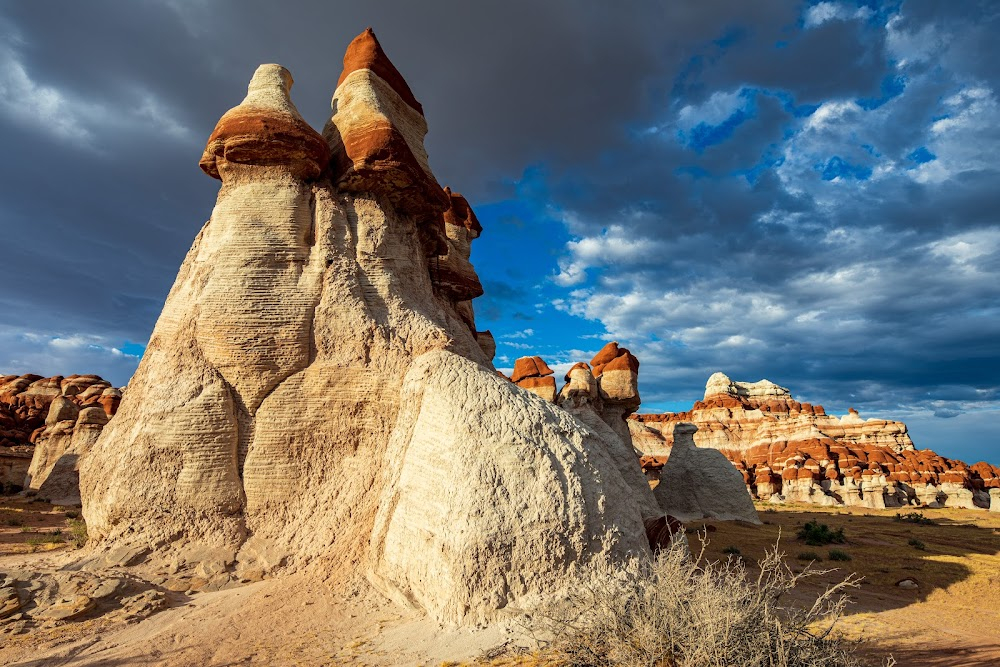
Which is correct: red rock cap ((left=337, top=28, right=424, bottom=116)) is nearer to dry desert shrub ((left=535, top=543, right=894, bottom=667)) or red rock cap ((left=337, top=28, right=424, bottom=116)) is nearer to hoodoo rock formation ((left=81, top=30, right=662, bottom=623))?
hoodoo rock formation ((left=81, top=30, right=662, bottom=623))

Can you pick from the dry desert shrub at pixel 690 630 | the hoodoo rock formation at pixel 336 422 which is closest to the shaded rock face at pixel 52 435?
the hoodoo rock formation at pixel 336 422

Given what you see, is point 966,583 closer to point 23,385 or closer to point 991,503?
point 991,503

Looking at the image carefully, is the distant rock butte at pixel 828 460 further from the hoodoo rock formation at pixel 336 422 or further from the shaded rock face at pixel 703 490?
the hoodoo rock formation at pixel 336 422

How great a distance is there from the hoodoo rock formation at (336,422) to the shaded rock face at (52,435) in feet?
56.7

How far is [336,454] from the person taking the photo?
24.5 ft

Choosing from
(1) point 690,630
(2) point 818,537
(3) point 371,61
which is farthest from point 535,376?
(1) point 690,630

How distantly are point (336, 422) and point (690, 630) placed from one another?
538cm

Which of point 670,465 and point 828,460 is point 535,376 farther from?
point 828,460

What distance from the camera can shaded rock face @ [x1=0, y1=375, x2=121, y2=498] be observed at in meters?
21.0

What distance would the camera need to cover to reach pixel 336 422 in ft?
24.8

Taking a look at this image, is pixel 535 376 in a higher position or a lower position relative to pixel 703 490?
higher

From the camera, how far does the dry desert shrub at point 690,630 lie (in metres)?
3.75

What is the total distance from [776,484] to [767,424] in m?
13.3

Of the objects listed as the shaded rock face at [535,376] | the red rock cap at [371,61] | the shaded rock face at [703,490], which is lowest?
the shaded rock face at [703,490]
